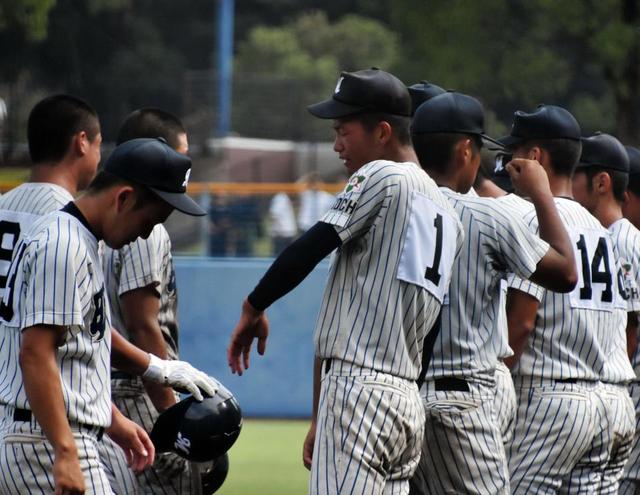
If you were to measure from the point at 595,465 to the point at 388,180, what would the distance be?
2.16m

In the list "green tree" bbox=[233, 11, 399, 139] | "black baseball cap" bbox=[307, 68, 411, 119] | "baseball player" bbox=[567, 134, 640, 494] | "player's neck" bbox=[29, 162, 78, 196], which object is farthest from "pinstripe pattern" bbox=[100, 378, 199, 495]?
"green tree" bbox=[233, 11, 399, 139]

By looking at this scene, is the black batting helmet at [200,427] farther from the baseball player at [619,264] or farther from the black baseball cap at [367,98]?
the baseball player at [619,264]

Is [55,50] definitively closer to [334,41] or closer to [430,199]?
[334,41]

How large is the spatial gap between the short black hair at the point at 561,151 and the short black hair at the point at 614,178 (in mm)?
641

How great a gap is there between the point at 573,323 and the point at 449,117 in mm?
1332

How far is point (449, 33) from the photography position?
26734 millimetres

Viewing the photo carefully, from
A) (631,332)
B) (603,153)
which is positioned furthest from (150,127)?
(631,332)

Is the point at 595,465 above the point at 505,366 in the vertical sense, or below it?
below

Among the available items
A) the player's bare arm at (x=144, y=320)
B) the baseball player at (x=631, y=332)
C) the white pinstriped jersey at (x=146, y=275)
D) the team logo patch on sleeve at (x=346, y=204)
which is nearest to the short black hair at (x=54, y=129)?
the white pinstriped jersey at (x=146, y=275)

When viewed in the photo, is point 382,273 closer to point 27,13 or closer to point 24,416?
point 24,416

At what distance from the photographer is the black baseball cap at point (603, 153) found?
6.87 m

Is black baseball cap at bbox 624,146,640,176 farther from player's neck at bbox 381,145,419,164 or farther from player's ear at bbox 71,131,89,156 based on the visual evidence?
player's ear at bbox 71,131,89,156

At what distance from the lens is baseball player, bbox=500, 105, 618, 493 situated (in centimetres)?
619

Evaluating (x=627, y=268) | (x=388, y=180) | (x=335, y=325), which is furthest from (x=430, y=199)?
(x=627, y=268)
